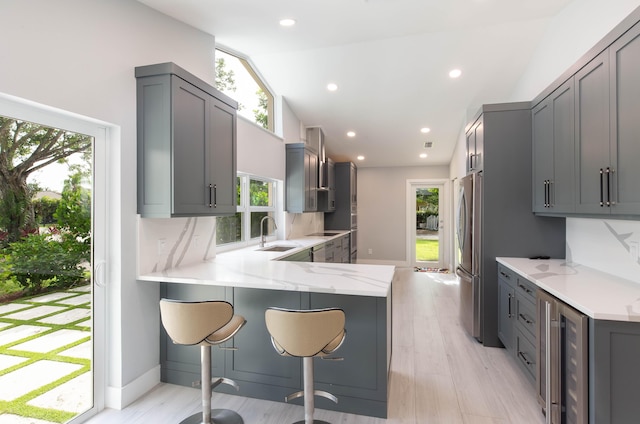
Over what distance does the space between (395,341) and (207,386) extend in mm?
2032

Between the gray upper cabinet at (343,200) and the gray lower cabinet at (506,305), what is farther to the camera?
the gray upper cabinet at (343,200)

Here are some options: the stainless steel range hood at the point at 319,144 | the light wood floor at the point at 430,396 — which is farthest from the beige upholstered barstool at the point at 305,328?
the stainless steel range hood at the point at 319,144

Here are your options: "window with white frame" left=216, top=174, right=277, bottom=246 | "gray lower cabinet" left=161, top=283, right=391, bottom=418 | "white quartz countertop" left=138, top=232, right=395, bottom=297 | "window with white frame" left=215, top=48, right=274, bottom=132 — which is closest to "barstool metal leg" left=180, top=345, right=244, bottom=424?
"gray lower cabinet" left=161, top=283, right=391, bottom=418

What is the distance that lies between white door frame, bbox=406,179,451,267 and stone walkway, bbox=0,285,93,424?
6749mm

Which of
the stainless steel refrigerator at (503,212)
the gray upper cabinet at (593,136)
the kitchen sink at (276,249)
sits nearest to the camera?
the gray upper cabinet at (593,136)

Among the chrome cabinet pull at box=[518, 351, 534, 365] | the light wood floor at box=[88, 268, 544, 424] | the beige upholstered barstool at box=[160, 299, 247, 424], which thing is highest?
the beige upholstered barstool at box=[160, 299, 247, 424]

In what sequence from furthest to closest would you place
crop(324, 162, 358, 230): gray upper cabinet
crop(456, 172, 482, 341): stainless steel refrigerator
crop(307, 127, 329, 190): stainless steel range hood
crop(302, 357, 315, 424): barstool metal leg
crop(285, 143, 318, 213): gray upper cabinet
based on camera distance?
crop(324, 162, 358, 230): gray upper cabinet, crop(307, 127, 329, 190): stainless steel range hood, crop(285, 143, 318, 213): gray upper cabinet, crop(456, 172, 482, 341): stainless steel refrigerator, crop(302, 357, 315, 424): barstool metal leg

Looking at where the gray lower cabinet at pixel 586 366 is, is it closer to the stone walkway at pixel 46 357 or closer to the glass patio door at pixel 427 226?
the stone walkway at pixel 46 357

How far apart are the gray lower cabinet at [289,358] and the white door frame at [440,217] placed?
5.71m

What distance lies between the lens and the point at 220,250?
3.80 m

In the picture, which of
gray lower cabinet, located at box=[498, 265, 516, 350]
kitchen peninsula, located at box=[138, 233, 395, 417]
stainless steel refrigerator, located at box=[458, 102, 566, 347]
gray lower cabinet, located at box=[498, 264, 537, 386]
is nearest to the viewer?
kitchen peninsula, located at box=[138, 233, 395, 417]

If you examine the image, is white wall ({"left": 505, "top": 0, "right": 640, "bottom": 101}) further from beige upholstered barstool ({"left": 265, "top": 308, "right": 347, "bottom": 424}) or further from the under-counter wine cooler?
beige upholstered barstool ({"left": 265, "top": 308, "right": 347, "bottom": 424})

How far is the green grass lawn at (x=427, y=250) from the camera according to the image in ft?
25.3

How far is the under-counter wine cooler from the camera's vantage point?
161 centimetres
